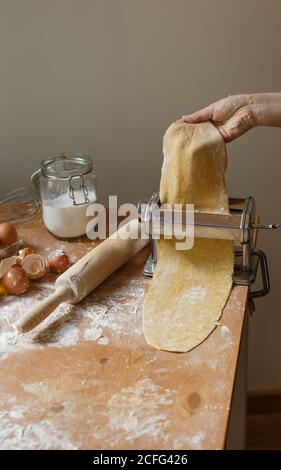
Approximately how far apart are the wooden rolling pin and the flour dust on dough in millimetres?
80

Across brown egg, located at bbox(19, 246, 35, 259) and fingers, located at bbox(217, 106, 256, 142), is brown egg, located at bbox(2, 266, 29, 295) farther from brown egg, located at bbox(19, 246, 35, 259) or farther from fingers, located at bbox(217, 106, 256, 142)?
fingers, located at bbox(217, 106, 256, 142)

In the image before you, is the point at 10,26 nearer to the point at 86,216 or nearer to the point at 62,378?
the point at 86,216

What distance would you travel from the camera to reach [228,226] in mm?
1023

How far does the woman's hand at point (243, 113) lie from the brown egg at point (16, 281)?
439 mm

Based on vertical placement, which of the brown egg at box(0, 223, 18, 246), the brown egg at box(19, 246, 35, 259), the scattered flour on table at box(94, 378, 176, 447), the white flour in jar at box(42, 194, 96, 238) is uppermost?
the white flour in jar at box(42, 194, 96, 238)

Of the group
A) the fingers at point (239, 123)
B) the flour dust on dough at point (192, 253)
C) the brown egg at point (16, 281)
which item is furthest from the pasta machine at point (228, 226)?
the brown egg at point (16, 281)

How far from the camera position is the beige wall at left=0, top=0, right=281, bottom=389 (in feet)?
4.58

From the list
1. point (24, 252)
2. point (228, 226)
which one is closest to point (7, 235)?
point (24, 252)

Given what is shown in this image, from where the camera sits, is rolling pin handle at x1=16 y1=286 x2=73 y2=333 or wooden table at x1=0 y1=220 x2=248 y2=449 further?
rolling pin handle at x1=16 y1=286 x2=73 y2=333

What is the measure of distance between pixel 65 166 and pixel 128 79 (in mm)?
325

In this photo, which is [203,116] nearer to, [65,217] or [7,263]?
[65,217]

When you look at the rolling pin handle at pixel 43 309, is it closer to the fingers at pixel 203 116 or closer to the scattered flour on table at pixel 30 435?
the scattered flour on table at pixel 30 435

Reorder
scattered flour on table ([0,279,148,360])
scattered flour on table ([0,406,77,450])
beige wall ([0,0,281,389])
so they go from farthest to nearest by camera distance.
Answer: beige wall ([0,0,281,389]) < scattered flour on table ([0,279,148,360]) < scattered flour on table ([0,406,77,450])

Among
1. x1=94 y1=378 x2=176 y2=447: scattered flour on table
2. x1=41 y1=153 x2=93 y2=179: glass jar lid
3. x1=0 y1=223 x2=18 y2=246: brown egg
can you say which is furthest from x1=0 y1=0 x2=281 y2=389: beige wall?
x1=94 y1=378 x2=176 y2=447: scattered flour on table
